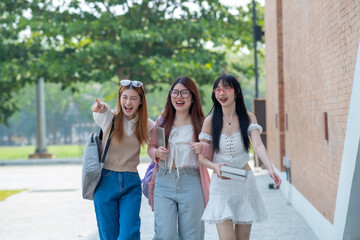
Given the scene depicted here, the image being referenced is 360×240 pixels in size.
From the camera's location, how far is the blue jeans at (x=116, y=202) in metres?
5.03

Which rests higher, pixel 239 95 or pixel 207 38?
pixel 207 38

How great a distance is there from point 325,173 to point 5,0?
23.8m

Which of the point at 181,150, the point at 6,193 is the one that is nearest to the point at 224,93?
the point at 181,150

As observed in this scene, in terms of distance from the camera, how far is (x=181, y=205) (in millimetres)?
4953

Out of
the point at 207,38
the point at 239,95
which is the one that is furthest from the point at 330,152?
the point at 207,38

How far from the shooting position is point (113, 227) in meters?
5.08

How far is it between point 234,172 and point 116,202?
3.86 ft

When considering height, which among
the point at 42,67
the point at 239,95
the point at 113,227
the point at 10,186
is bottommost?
the point at 10,186

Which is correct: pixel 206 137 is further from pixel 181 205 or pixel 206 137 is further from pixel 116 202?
pixel 116 202

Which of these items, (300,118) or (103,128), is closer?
(103,128)

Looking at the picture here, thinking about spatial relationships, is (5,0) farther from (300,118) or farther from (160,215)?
(160,215)

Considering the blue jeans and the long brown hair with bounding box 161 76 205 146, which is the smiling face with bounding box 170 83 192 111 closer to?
the long brown hair with bounding box 161 76 205 146

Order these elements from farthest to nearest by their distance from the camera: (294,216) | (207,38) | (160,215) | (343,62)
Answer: (207,38) < (294,216) < (343,62) < (160,215)

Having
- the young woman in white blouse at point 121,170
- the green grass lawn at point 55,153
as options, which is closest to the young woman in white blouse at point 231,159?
the young woman in white blouse at point 121,170
